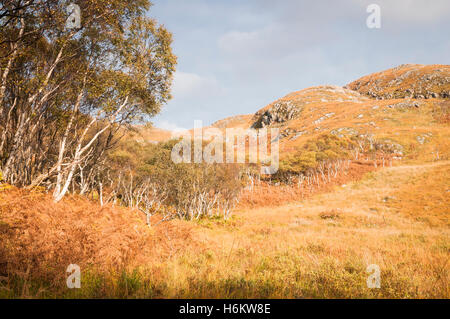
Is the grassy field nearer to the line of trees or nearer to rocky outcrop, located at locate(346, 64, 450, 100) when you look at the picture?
the line of trees

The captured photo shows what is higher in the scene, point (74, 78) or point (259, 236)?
point (74, 78)

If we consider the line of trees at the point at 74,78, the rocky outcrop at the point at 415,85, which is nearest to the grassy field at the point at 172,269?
the line of trees at the point at 74,78

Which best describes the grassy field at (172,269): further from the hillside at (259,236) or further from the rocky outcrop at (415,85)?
the rocky outcrop at (415,85)

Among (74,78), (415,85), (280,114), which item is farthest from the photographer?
(280,114)

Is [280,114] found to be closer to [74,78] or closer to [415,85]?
[415,85]

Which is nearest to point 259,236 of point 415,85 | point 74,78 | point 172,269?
point 172,269

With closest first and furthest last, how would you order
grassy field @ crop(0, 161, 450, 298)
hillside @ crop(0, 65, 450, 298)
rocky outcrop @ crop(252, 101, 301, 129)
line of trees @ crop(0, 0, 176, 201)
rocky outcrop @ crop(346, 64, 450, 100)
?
grassy field @ crop(0, 161, 450, 298)
hillside @ crop(0, 65, 450, 298)
line of trees @ crop(0, 0, 176, 201)
rocky outcrop @ crop(346, 64, 450, 100)
rocky outcrop @ crop(252, 101, 301, 129)

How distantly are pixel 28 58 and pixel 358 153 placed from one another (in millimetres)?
76934

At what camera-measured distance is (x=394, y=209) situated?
27312 millimetres

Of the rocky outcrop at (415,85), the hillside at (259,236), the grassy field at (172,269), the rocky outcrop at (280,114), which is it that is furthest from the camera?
the rocky outcrop at (280,114)

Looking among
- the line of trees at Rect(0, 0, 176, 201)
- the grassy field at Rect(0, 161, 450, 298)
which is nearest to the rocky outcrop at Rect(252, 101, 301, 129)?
the line of trees at Rect(0, 0, 176, 201)

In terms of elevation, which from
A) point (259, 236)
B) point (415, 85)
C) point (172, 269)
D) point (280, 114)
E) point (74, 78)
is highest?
point (415, 85)
